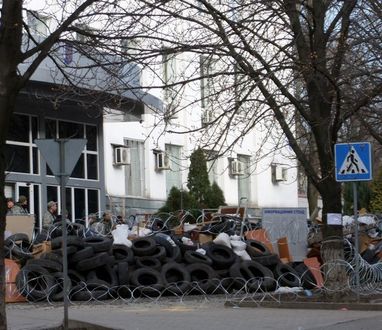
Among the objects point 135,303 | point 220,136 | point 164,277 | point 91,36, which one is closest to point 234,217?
point 164,277

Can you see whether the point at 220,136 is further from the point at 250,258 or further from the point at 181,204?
the point at 181,204

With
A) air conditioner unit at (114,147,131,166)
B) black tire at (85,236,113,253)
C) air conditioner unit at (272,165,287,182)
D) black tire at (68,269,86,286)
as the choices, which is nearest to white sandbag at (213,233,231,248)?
black tire at (85,236,113,253)

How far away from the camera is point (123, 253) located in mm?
18062

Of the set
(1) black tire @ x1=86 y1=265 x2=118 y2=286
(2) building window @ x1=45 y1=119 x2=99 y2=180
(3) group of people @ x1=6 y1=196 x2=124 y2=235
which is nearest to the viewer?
(1) black tire @ x1=86 y1=265 x2=118 y2=286

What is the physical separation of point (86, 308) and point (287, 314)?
4.06 m

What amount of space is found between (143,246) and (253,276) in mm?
2845

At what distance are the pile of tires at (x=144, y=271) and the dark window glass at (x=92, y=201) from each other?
11.2m

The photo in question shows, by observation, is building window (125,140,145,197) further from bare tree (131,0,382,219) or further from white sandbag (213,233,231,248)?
bare tree (131,0,382,219)

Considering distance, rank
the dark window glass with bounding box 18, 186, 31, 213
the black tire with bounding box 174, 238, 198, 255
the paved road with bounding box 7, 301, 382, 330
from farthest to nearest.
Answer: the dark window glass with bounding box 18, 186, 31, 213 → the black tire with bounding box 174, 238, 198, 255 → the paved road with bounding box 7, 301, 382, 330

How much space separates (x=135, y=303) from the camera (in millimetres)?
15797

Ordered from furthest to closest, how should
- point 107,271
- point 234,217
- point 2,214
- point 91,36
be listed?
point 234,217
point 107,271
point 91,36
point 2,214

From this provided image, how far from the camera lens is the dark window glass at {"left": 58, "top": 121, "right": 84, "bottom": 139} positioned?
94.6 ft

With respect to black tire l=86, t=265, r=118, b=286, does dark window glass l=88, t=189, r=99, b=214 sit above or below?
above

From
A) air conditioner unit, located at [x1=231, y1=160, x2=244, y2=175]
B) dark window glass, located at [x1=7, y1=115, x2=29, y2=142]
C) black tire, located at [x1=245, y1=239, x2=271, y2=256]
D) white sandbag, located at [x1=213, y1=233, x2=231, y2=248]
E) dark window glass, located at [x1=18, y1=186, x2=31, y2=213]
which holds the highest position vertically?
dark window glass, located at [x1=7, y1=115, x2=29, y2=142]
